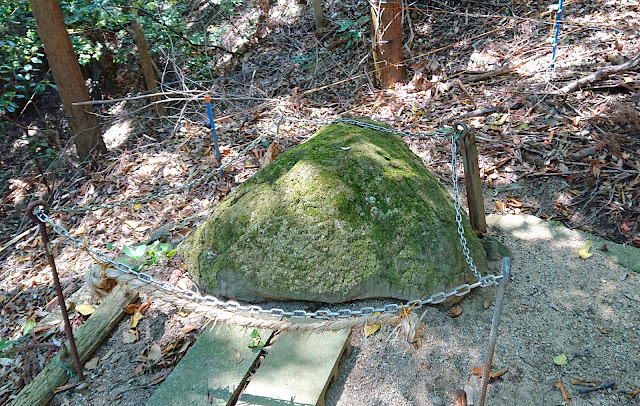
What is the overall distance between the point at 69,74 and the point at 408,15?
502cm

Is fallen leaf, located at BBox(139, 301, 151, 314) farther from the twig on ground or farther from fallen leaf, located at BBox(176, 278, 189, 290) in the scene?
the twig on ground

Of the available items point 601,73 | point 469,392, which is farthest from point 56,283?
point 601,73

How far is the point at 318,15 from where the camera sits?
7812mm

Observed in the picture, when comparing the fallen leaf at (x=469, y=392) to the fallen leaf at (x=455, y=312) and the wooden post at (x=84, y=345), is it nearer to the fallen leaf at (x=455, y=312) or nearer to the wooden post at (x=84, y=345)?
the fallen leaf at (x=455, y=312)

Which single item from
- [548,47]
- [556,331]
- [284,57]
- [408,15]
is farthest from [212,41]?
[556,331]

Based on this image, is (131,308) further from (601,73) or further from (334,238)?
(601,73)

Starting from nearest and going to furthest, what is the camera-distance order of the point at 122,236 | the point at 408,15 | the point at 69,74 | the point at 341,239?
the point at 341,239, the point at 122,236, the point at 69,74, the point at 408,15

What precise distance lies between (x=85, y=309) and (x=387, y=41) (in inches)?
195

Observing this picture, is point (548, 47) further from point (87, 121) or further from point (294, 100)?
point (87, 121)

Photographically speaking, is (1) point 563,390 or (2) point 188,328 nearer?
(1) point 563,390

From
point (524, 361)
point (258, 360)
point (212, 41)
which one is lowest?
point (524, 361)

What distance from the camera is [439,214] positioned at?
3.11 metres

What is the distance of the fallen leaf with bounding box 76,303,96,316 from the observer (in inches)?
135

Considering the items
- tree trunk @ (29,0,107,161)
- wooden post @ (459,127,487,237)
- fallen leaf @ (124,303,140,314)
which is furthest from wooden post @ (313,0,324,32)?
fallen leaf @ (124,303,140,314)
